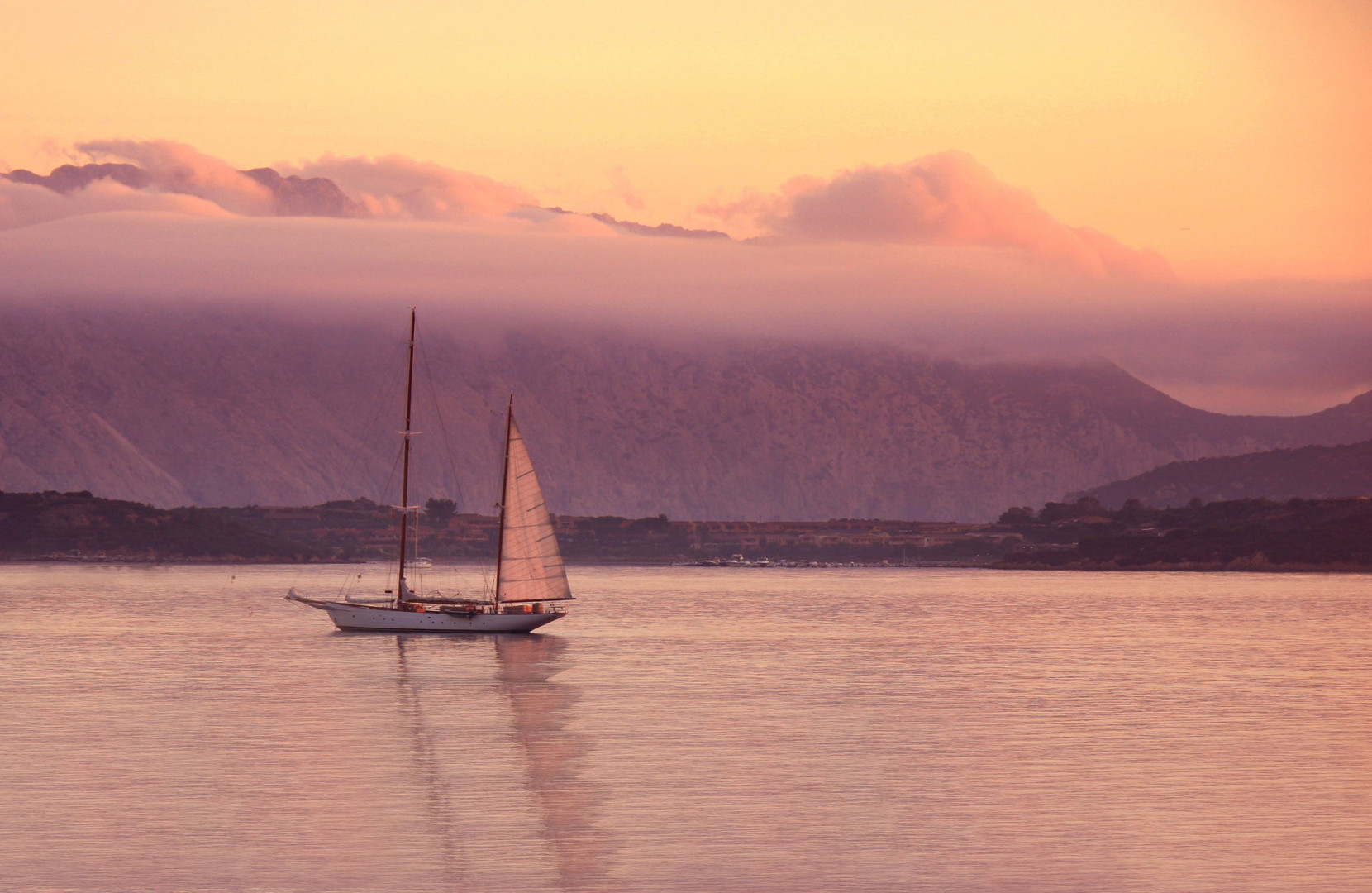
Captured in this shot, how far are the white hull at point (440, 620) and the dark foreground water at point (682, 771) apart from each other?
35.8ft

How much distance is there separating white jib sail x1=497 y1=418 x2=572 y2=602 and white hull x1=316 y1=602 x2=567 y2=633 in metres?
1.86

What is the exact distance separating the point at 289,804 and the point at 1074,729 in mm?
29334

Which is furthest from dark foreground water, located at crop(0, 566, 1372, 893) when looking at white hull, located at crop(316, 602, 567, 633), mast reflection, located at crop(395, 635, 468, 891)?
white hull, located at crop(316, 602, 567, 633)

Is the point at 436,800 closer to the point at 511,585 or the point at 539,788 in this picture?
the point at 539,788

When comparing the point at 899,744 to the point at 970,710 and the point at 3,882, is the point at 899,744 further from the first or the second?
the point at 3,882

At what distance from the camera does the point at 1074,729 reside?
193 ft

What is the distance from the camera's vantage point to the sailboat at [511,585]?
354ft

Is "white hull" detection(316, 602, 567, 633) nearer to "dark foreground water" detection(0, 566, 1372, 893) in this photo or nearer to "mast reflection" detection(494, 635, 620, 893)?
"dark foreground water" detection(0, 566, 1372, 893)

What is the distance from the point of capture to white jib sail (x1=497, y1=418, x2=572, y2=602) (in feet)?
354

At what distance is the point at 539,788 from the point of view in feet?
144

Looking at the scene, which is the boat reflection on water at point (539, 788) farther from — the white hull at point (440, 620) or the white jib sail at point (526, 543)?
the white hull at point (440, 620)

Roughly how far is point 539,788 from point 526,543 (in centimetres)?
6502

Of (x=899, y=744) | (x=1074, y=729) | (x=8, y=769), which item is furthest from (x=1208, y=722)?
(x=8, y=769)

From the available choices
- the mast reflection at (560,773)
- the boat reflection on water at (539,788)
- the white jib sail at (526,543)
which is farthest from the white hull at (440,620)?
the boat reflection on water at (539,788)
